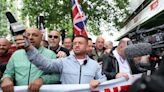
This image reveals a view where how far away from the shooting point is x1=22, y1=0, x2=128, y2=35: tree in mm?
22875

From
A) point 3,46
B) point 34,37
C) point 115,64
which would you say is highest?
point 34,37

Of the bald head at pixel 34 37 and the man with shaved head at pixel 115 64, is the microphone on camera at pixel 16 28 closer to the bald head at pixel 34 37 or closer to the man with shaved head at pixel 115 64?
the bald head at pixel 34 37

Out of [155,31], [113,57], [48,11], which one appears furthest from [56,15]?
[155,31]

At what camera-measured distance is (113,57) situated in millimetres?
5363

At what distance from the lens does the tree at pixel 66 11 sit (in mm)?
22875

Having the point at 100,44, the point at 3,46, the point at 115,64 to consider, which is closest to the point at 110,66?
the point at 115,64

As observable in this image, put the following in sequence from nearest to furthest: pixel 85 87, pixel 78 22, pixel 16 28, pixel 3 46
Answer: pixel 16 28, pixel 85 87, pixel 3 46, pixel 78 22

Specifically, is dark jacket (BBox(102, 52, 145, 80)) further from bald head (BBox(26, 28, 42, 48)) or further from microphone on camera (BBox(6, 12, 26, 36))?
microphone on camera (BBox(6, 12, 26, 36))

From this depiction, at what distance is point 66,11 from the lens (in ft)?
74.5

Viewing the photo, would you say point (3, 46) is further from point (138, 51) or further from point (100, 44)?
point (138, 51)

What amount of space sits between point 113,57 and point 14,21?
2336 mm

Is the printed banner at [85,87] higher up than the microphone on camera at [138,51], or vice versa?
the microphone on camera at [138,51]

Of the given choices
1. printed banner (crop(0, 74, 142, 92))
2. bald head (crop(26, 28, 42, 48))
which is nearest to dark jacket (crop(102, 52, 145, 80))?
printed banner (crop(0, 74, 142, 92))

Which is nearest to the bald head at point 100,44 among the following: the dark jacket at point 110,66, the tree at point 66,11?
the dark jacket at point 110,66
